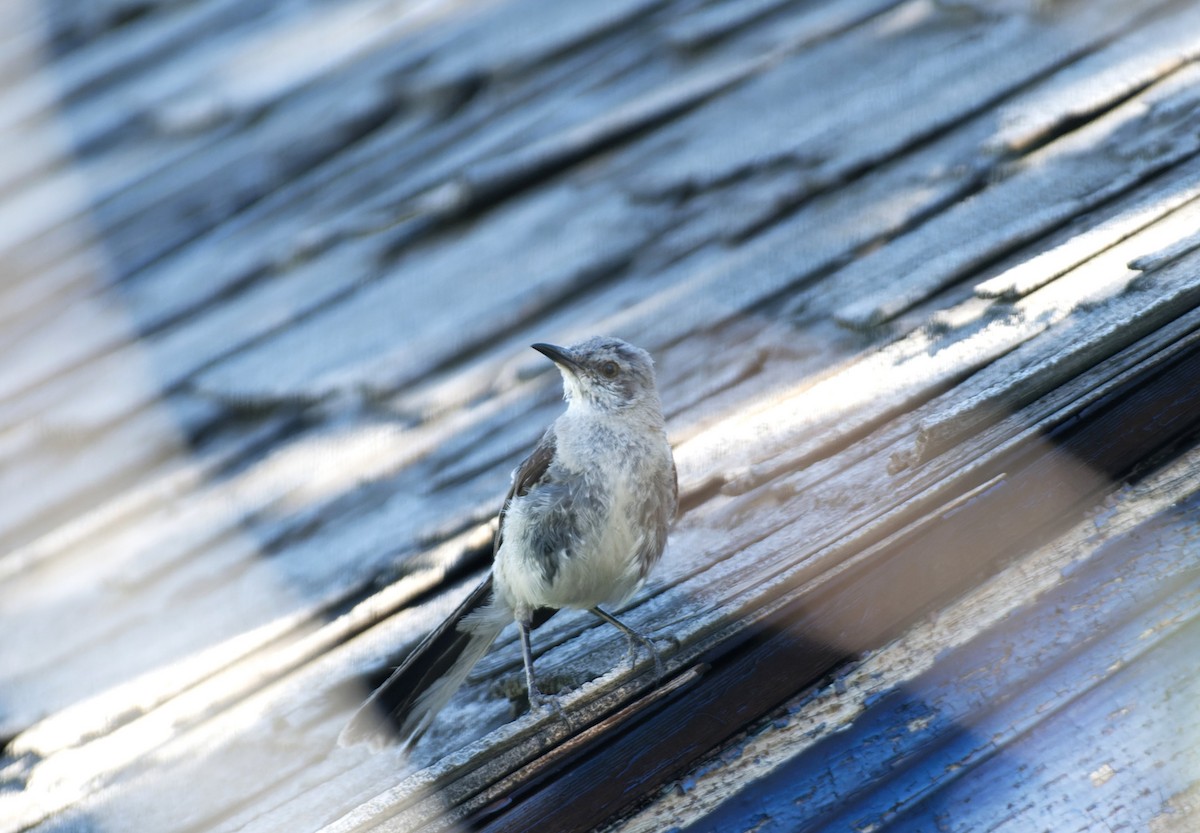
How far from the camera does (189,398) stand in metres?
4.07

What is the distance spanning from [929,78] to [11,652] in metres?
3.47

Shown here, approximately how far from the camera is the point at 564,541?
9.63ft

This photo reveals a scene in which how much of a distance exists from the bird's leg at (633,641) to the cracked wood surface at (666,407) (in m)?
0.04

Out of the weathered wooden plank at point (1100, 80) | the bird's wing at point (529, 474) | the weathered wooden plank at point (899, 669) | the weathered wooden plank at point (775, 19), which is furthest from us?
the weathered wooden plank at point (775, 19)

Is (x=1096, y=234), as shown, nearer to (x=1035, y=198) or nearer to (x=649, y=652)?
(x=1035, y=198)

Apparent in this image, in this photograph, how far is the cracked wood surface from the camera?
2.53 m

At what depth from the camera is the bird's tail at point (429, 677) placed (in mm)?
2609

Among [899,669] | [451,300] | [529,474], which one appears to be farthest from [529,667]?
[451,300]

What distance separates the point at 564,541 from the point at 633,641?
42 cm

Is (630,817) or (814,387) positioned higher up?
(814,387)

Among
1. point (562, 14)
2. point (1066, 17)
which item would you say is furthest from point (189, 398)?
point (1066, 17)

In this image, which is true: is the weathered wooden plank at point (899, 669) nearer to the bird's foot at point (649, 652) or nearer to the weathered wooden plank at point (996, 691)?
the weathered wooden plank at point (996, 691)

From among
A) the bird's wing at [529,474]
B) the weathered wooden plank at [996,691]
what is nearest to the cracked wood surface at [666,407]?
the weathered wooden plank at [996,691]

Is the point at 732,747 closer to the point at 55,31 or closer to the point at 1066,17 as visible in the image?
the point at 1066,17
